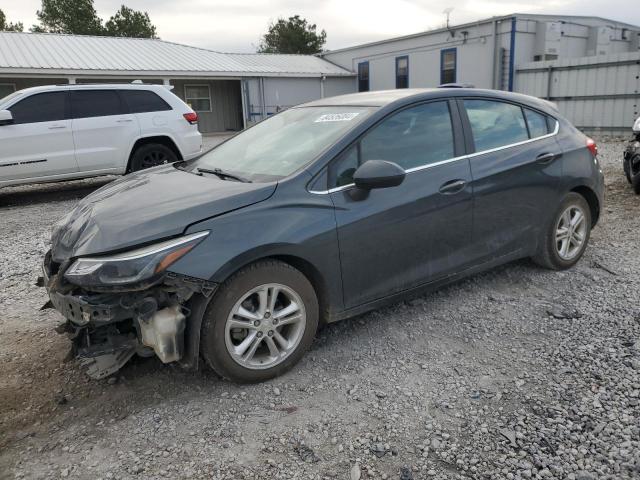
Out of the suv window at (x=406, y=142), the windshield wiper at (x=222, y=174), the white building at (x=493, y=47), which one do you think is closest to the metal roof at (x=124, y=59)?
the white building at (x=493, y=47)

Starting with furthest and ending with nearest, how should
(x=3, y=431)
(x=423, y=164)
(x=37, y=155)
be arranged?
(x=37, y=155) < (x=423, y=164) < (x=3, y=431)

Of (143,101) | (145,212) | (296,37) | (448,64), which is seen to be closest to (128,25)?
(296,37)

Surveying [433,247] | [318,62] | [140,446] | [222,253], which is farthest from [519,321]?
[318,62]

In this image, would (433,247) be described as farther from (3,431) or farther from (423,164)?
(3,431)

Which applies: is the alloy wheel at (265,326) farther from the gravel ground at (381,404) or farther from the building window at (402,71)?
the building window at (402,71)

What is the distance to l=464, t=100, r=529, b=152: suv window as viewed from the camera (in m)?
3.92

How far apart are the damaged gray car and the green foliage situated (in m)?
50.7

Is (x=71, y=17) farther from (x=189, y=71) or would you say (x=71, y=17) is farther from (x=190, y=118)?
(x=190, y=118)

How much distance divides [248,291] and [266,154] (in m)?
1.19

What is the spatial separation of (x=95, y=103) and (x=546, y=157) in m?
7.48

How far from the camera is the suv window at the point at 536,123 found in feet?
14.2

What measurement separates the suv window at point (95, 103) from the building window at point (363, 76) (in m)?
20.7

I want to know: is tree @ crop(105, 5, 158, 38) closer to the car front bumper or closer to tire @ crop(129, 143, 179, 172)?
tire @ crop(129, 143, 179, 172)

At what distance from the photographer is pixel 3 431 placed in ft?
8.84
